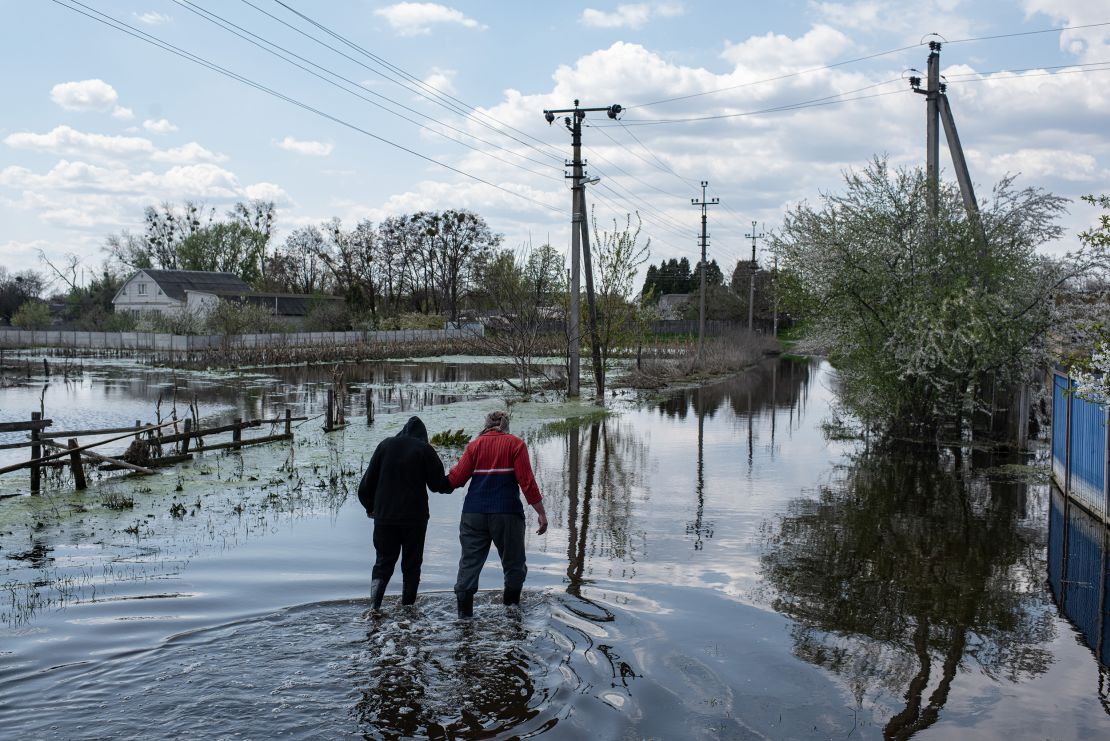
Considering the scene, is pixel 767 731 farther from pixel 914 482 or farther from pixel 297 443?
pixel 297 443

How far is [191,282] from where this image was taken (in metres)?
84.2

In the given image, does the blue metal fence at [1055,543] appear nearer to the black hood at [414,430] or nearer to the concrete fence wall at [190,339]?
the black hood at [414,430]

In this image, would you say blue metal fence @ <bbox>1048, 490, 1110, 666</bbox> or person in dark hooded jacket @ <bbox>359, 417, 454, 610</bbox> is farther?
blue metal fence @ <bbox>1048, 490, 1110, 666</bbox>

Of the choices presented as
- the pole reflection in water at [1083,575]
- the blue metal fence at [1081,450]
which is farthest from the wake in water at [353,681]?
the blue metal fence at [1081,450]

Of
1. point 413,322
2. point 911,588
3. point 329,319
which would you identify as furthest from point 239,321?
point 911,588

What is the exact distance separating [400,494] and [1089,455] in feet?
33.1

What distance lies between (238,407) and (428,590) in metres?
23.5

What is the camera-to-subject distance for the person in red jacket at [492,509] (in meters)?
7.75

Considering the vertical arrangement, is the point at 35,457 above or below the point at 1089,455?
below

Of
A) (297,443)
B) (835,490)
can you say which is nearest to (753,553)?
(835,490)

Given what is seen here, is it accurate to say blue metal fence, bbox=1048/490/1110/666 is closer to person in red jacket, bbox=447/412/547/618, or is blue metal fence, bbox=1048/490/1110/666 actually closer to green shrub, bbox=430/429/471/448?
person in red jacket, bbox=447/412/547/618

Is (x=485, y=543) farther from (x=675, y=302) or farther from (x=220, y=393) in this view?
(x=675, y=302)

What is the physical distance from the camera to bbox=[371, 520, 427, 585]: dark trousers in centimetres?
772

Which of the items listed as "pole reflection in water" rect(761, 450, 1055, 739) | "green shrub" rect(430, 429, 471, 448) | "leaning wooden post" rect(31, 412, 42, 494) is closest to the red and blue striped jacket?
"pole reflection in water" rect(761, 450, 1055, 739)
